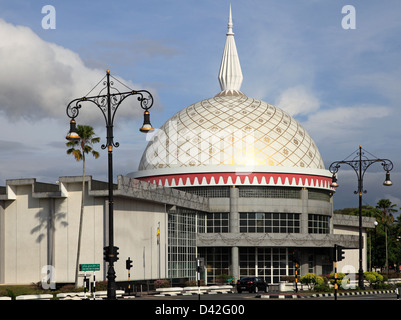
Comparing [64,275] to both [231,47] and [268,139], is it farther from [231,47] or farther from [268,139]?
[231,47]

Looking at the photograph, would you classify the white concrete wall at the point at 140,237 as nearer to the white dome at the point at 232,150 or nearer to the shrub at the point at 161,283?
the shrub at the point at 161,283

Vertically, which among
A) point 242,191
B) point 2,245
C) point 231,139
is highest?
point 231,139

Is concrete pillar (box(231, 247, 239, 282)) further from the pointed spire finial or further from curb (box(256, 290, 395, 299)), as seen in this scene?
the pointed spire finial

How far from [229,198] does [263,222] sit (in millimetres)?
4429

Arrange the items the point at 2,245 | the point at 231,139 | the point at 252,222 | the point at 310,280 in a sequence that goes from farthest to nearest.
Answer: the point at 231,139 → the point at 252,222 → the point at 310,280 → the point at 2,245

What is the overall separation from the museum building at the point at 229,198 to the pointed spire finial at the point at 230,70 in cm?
18

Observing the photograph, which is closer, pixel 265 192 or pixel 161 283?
pixel 161 283

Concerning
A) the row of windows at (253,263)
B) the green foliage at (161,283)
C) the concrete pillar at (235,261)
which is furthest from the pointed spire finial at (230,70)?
the green foliage at (161,283)

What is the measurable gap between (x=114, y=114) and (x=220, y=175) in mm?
42336

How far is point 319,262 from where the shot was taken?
77.1m

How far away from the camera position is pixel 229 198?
72.8 meters

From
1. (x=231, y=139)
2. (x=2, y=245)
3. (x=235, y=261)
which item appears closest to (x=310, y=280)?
(x=235, y=261)

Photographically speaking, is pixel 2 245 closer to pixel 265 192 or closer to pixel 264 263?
pixel 264 263

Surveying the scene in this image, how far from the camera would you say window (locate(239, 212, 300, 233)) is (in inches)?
2872
